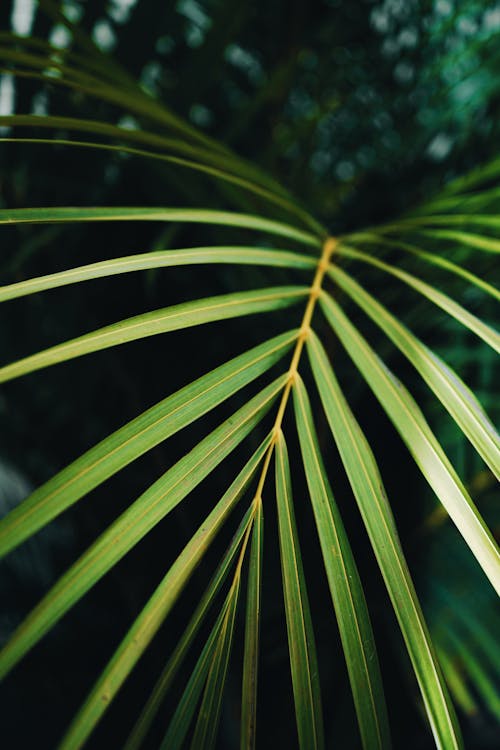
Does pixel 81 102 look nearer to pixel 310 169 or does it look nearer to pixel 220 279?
pixel 220 279

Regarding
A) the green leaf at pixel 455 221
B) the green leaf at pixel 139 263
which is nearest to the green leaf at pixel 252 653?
the green leaf at pixel 139 263

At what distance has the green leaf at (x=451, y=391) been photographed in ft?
0.69

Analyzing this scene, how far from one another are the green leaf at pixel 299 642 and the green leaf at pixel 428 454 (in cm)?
6

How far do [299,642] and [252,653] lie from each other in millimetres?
19

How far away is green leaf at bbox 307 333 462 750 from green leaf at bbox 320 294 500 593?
0.02 m

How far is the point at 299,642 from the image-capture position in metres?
0.20

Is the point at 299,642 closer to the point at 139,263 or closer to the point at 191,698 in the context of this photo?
→ the point at 191,698

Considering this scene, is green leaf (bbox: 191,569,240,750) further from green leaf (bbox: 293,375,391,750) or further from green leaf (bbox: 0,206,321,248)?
green leaf (bbox: 0,206,321,248)

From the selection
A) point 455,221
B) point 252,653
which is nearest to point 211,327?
point 455,221

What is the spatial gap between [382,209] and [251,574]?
22.5 inches

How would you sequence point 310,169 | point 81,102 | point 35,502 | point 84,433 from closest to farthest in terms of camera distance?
point 35,502, point 81,102, point 84,433, point 310,169

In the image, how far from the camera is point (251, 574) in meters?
0.21

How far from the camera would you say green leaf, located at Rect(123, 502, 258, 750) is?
0.18 m

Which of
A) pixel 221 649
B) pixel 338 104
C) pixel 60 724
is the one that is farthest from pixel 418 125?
pixel 60 724
